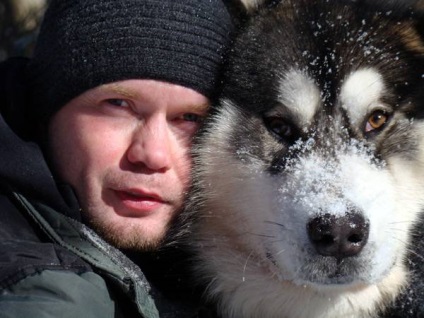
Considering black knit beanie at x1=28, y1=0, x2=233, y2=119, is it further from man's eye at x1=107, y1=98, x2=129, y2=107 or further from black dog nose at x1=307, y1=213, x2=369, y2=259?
black dog nose at x1=307, y1=213, x2=369, y2=259

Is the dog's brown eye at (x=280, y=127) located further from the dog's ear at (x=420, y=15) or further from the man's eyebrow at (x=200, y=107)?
the dog's ear at (x=420, y=15)

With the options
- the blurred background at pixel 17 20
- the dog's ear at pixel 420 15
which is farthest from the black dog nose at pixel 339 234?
the blurred background at pixel 17 20

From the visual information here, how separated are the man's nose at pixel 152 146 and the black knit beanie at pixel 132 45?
135mm

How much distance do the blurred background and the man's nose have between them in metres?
4.73

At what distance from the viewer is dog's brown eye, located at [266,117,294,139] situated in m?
1.89

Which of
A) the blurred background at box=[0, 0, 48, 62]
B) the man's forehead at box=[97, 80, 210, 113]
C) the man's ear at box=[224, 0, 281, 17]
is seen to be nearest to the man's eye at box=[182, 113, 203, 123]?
the man's forehead at box=[97, 80, 210, 113]

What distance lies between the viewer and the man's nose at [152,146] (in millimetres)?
1811

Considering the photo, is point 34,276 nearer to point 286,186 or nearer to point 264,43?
point 286,186

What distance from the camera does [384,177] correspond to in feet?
5.86

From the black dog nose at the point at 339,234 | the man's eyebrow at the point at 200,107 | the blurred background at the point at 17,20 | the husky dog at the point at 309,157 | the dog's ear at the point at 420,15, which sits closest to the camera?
the black dog nose at the point at 339,234

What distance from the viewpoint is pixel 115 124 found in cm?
187

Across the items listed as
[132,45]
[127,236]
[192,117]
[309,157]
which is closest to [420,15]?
[309,157]

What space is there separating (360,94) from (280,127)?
24 cm

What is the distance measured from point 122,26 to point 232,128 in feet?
1.40
